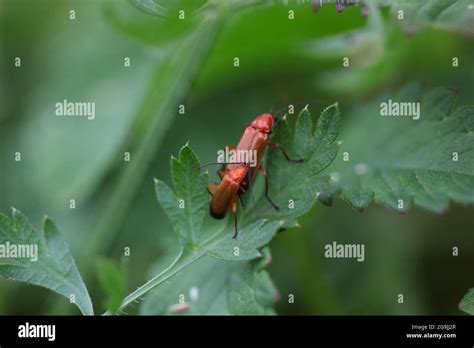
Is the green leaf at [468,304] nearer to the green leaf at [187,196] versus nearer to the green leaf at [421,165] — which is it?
the green leaf at [421,165]

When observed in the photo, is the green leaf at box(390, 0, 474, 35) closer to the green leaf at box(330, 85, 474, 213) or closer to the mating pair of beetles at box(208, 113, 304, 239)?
the green leaf at box(330, 85, 474, 213)

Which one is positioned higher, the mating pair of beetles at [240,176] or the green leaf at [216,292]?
the mating pair of beetles at [240,176]

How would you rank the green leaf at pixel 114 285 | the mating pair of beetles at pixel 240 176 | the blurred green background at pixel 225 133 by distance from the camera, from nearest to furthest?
the green leaf at pixel 114 285 → the mating pair of beetles at pixel 240 176 → the blurred green background at pixel 225 133

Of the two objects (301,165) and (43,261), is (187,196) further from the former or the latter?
(43,261)

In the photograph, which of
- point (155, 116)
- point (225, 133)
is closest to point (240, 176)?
point (155, 116)

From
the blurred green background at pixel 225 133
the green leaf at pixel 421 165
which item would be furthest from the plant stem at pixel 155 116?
the green leaf at pixel 421 165
